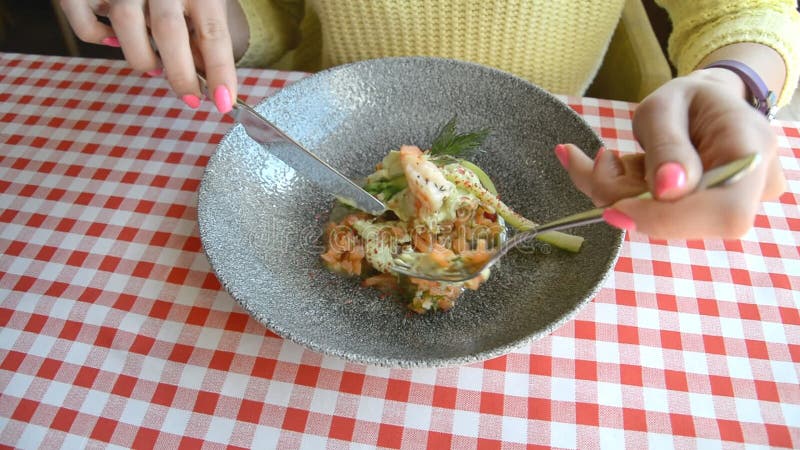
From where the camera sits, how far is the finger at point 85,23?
93cm

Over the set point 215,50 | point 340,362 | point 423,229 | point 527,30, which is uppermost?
point 215,50

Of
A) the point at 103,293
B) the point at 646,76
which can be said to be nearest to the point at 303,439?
the point at 103,293

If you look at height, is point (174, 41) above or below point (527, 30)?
above

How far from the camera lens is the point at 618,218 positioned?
0.66 meters

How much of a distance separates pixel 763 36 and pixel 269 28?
1.09m

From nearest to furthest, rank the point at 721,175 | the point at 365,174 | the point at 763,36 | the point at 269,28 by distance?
the point at 721,175 < the point at 763,36 < the point at 365,174 < the point at 269,28

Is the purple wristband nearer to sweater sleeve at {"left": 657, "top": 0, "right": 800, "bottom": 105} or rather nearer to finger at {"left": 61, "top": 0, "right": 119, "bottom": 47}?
sweater sleeve at {"left": 657, "top": 0, "right": 800, "bottom": 105}

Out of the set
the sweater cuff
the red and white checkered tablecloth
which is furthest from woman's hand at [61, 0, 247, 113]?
the sweater cuff

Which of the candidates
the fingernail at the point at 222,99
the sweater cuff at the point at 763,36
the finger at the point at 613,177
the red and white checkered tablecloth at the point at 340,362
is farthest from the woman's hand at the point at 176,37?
the sweater cuff at the point at 763,36

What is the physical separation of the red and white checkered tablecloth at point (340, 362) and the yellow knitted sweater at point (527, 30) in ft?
0.92

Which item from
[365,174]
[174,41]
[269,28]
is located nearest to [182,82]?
[174,41]

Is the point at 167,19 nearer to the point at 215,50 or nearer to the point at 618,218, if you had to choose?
the point at 215,50

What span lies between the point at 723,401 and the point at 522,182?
47 centimetres

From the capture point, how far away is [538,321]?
776mm
